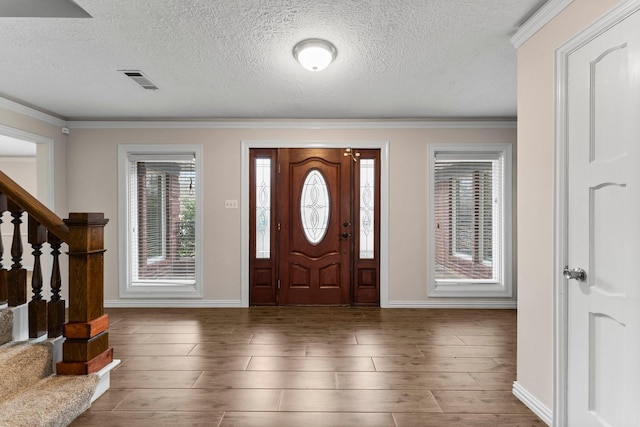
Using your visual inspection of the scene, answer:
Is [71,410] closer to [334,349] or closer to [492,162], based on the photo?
[334,349]

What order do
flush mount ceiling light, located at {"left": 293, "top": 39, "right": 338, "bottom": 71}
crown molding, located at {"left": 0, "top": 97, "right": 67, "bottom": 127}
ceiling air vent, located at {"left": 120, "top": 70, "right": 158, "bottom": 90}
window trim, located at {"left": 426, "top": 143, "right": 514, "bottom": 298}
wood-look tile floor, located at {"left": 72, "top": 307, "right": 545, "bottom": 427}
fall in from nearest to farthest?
wood-look tile floor, located at {"left": 72, "top": 307, "right": 545, "bottom": 427} → flush mount ceiling light, located at {"left": 293, "top": 39, "right": 338, "bottom": 71} → ceiling air vent, located at {"left": 120, "top": 70, "right": 158, "bottom": 90} → crown molding, located at {"left": 0, "top": 97, "right": 67, "bottom": 127} → window trim, located at {"left": 426, "top": 143, "right": 514, "bottom": 298}

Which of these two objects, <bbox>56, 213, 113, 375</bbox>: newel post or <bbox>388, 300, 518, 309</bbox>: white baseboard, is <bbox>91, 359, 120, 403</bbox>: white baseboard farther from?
<bbox>388, 300, 518, 309</bbox>: white baseboard

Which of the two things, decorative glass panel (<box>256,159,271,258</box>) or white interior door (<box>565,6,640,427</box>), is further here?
decorative glass panel (<box>256,159,271,258</box>)

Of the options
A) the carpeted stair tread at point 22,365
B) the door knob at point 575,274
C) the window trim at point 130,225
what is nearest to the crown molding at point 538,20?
the door knob at point 575,274

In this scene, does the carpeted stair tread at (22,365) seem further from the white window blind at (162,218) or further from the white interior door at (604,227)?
the white interior door at (604,227)

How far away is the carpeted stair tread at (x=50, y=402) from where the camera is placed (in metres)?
1.86

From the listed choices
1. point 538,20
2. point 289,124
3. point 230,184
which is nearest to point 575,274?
point 538,20

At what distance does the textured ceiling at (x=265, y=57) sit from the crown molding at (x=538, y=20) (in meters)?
0.04

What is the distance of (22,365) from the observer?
213cm

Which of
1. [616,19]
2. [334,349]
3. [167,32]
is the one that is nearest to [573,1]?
[616,19]

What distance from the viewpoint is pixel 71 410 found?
210 cm

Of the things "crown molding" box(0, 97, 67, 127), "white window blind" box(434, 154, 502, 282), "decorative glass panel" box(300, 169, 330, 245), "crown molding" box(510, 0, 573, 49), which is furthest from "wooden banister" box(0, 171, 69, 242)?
"white window blind" box(434, 154, 502, 282)

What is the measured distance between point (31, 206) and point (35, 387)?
1031 millimetres

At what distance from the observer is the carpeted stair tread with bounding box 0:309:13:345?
2.24m
